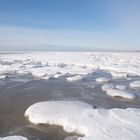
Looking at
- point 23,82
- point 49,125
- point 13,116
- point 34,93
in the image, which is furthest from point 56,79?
point 49,125

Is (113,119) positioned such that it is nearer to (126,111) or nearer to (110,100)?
(126,111)

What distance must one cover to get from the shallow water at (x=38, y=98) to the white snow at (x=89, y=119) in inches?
8.6

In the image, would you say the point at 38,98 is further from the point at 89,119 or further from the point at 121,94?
the point at 89,119

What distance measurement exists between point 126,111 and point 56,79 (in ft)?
20.1

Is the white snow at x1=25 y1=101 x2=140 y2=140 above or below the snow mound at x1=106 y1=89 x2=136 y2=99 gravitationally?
above

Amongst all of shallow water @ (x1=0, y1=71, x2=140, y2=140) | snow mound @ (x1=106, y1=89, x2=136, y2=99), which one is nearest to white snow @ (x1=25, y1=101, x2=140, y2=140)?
shallow water @ (x1=0, y1=71, x2=140, y2=140)

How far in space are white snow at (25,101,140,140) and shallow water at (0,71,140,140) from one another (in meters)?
0.22

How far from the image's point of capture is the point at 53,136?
4.32 meters

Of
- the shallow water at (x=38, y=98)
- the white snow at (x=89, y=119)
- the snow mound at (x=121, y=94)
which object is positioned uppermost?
the white snow at (x=89, y=119)

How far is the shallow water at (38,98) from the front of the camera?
4.54 meters

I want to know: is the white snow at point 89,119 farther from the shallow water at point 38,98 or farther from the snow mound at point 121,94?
the snow mound at point 121,94

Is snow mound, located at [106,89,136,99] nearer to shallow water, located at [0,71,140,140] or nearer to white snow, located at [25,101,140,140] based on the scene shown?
shallow water, located at [0,71,140,140]

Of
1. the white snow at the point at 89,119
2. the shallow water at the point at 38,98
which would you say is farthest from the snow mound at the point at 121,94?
the white snow at the point at 89,119

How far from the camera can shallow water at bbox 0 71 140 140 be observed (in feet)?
14.9
